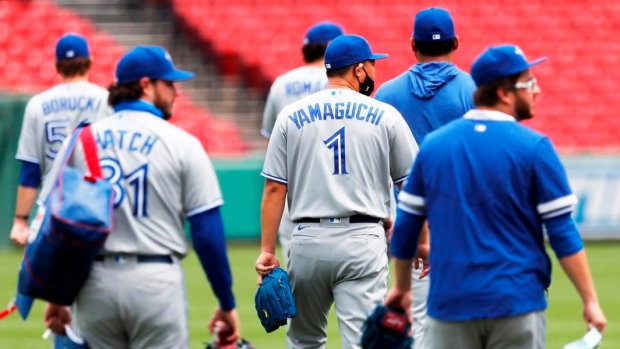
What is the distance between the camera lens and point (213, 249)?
4988 millimetres

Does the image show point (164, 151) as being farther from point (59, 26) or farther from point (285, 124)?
point (59, 26)

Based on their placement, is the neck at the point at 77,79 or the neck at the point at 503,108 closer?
the neck at the point at 503,108

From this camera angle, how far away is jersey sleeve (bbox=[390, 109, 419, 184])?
647 cm

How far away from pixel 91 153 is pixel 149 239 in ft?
1.41

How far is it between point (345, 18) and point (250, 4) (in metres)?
1.80

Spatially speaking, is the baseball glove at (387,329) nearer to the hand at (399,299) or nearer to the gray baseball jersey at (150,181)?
the hand at (399,299)

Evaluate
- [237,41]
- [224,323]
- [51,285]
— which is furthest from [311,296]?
[237,41]

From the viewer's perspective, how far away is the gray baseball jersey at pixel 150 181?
5.00 metres

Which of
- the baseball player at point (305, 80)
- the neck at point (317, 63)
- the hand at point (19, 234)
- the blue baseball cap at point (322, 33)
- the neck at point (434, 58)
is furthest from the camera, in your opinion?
the neck at point (317, 63)

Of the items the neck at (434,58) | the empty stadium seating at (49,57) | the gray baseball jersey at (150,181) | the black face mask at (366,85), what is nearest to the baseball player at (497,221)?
the gray baseball jersey at (150,181)

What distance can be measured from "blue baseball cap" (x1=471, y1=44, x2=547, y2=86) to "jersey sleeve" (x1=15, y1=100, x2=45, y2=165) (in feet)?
12.9

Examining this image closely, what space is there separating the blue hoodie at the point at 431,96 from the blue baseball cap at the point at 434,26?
0.53 feet

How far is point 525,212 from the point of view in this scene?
4.79 meters

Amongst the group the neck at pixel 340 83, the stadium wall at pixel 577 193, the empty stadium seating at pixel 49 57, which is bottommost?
the stadium wall at pixel 577 193
